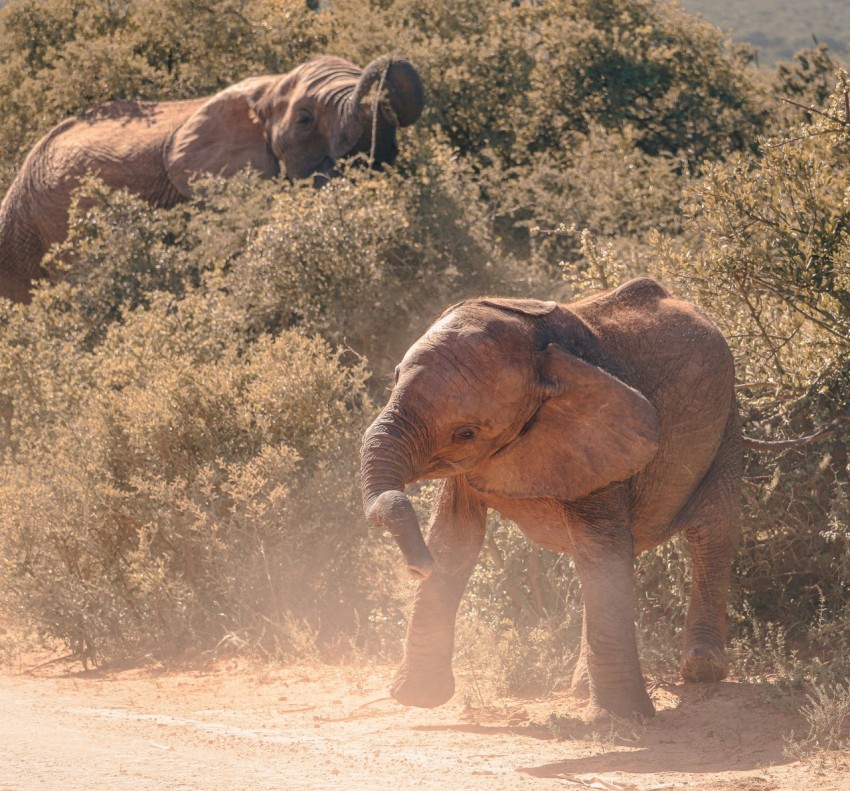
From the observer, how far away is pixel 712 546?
21.9 feet

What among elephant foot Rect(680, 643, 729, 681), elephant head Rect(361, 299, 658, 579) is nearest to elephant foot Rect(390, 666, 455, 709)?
elephant head Rect(361, 299, 658, 579)

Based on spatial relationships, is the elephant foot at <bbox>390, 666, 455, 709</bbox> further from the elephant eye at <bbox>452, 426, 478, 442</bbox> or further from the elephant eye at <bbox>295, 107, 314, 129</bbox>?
the elephant eye at <bbox>295, 107, 314, 129</bbox>

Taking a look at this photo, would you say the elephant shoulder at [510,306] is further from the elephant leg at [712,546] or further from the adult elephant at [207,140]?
the adult elephant at [207,140]

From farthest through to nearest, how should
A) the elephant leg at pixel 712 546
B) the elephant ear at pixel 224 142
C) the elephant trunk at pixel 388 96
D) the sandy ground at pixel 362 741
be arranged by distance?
the elephant ear at pixel 224 142
the elephant trunk at pixel 388 96
the elephant leg at pixel 712 546
the sandy ground at pixel 362 741

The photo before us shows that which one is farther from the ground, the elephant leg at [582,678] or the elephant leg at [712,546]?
the elephant leg at [712,546]

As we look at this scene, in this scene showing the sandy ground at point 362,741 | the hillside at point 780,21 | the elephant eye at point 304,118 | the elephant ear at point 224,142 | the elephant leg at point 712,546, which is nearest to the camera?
the sandy ground at point 362,741

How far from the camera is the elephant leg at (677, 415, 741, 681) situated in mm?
6680

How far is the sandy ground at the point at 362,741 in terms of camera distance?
5.05 metres

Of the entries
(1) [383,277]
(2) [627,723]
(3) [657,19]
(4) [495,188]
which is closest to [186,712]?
(2) [627,723]

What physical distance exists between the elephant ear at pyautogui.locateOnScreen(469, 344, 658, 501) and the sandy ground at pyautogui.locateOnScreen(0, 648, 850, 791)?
1031mm

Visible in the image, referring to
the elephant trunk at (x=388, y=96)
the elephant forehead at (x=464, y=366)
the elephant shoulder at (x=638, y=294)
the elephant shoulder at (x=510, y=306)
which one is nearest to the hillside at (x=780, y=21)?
the elephant trunk at (x=388, y=96)

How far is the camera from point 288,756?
5441 millimetres

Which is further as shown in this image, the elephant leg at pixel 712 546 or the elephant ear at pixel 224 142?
the elephant ear at pixel 224 142

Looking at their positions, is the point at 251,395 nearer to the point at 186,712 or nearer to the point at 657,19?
the point at 186,712
